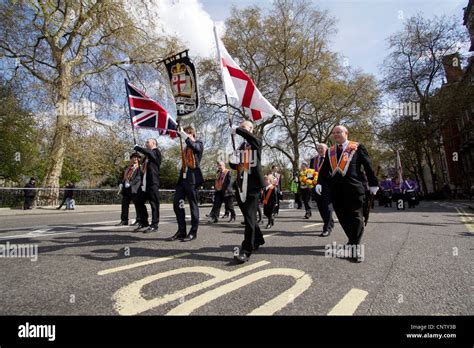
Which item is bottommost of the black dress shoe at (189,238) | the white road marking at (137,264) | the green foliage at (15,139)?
the white road marking at (137,264)

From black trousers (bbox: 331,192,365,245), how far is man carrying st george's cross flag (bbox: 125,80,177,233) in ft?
12.1

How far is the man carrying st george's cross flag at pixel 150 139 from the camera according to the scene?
6.60 meters

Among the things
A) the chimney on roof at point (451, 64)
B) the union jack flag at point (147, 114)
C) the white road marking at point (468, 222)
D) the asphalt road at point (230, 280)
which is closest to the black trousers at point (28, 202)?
the asphalt road at point (230, 280)

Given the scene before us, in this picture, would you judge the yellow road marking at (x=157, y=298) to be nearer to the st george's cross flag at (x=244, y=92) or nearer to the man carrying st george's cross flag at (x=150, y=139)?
the st george's cross flag at (x=244, y=92)

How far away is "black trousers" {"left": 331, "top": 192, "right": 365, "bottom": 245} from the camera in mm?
4602

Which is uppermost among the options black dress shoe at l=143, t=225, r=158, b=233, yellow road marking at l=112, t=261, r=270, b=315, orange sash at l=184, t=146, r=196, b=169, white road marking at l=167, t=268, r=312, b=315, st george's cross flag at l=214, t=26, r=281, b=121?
st george's cross flag at l=214, t=26, r=281, b=121

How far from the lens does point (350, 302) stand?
276cm

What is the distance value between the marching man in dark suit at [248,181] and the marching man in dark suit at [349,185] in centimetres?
127

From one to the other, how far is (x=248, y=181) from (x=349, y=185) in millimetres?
1572

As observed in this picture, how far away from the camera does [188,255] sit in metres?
4.55

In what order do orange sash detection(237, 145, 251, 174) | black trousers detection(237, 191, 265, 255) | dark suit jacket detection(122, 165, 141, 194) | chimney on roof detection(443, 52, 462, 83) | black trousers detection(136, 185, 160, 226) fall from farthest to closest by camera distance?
chimney on roof detection(443, 52, 462, 83)
dark suit jacket detection(122, 165, 141, 194)
black trousers detection(136, 185, 160, 226)
orange sash detection(237, 145, 251, 174)
black trousers detection(237, 191, 265, 255)
